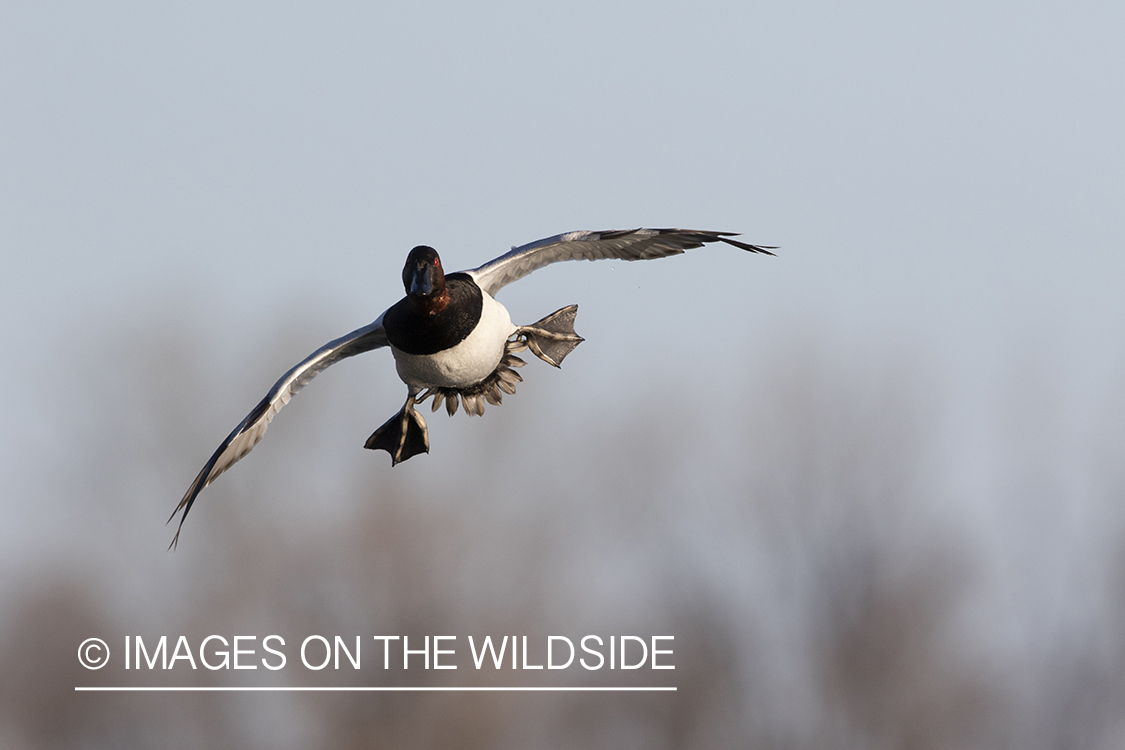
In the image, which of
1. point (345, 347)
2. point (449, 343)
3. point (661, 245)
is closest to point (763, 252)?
point (661, 245)

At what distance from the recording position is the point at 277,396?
33.7 ft

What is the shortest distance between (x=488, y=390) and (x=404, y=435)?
3.35ft

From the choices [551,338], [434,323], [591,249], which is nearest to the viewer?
[434,323]

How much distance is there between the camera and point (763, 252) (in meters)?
9.49

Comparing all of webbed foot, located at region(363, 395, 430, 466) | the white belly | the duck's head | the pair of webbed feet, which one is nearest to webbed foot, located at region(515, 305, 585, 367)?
the pair of webbed feet

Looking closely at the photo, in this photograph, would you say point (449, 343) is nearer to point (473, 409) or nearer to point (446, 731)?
point (473, 409)

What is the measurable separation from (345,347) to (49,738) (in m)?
17.1

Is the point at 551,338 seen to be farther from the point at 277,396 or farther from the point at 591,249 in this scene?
the point at 277,396

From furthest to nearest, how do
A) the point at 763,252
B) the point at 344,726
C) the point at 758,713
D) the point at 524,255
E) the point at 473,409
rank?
the point at 758,713 < the point at 344,726 < the point at 473,409 < the point at 524,255 < the point at 763,252

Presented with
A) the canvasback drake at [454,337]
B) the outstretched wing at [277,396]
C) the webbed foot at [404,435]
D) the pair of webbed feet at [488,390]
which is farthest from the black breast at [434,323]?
the webbed foot at [404,435]

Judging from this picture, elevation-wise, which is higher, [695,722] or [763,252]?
[763,252]

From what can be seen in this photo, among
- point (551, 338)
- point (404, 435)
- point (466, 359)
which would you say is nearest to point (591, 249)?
point (551, 338)

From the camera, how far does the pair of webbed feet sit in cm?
1098

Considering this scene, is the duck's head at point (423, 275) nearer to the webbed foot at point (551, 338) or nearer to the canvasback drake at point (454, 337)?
the canvasback drake at point (454, 337)
